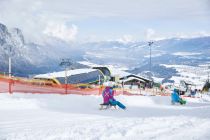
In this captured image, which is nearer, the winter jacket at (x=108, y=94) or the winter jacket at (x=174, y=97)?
the winter jacket at (x=108, y=94)

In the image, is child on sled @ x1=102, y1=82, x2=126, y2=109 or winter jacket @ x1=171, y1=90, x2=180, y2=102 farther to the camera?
winter jacket @ x1=171, y1=90, x2=180, y2=102

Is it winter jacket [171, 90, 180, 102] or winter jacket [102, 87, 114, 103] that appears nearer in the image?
winter jacket [102, 87, 114, 103]

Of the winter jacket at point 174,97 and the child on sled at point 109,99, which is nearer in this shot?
the child on sled at point 109,99

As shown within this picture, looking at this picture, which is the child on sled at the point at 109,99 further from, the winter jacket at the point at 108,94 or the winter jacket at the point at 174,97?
the winter jacket at the point at 174,97

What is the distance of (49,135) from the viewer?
10.7 metres

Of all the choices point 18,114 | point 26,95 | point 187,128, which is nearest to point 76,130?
point 187,128

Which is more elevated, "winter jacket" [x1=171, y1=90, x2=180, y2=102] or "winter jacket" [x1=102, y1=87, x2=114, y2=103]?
"winter jacket" [x1=102, y1=87, x2=114, y2=103]

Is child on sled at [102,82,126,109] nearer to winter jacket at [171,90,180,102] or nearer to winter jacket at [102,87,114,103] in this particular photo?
winter jacket at [102,87,114,103]

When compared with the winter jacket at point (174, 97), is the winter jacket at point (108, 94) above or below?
above

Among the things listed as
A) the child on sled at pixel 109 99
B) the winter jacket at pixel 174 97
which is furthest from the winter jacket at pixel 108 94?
the winter jacket at pixel 174 97

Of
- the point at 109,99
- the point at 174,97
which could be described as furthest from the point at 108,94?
the point at 174,97

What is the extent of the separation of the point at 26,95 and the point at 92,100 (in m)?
5.13

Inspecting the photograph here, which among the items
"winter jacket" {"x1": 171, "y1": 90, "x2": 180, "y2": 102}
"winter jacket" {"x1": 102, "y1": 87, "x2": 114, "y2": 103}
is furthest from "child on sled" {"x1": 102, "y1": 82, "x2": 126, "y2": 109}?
"winter jacket" {"x1": 171, "y1": 90, "x2": 180, "y2": 102}

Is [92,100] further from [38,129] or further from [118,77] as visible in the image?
[118,77]
